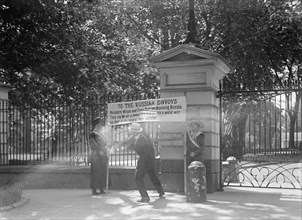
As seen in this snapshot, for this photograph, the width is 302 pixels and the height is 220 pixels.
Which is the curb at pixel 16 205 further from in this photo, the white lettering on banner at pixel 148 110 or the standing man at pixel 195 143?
the standing man at pixel 195 143

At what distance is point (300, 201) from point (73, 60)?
33.3 feet

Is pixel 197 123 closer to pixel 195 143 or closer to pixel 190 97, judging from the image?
pixel 195 143

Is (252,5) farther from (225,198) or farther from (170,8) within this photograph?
(225,198)

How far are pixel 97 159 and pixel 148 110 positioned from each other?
5.52 ft

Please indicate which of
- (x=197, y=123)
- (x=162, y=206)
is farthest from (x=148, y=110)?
(x=162, y=206)

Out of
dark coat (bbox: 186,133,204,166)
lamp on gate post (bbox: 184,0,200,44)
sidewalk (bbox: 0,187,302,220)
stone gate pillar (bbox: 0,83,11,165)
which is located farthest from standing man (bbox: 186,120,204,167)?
stone gate pillar (bbox: 0,83,11,165)

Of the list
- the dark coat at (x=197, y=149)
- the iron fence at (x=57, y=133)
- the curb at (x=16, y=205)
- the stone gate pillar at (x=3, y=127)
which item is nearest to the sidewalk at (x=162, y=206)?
the curb at (x=16, y=205)

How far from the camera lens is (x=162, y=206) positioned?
8789 millimetres

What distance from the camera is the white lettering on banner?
10.4m

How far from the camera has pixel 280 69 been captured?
1055 inches

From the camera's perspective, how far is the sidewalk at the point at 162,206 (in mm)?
7934

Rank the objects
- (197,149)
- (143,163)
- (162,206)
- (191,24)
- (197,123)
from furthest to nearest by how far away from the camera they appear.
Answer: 1. (191,24)
2. (197,123)
3. (197,149)
4. (143,163)
5. (162,206)

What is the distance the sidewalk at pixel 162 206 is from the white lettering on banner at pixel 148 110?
177cm

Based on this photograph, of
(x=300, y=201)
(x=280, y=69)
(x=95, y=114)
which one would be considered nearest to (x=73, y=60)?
(x=95, y=114)
